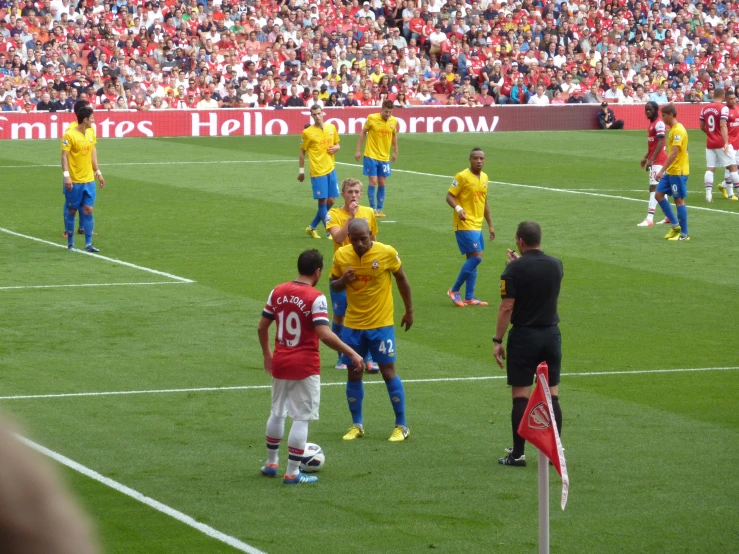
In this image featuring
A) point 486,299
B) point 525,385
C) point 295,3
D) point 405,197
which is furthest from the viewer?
point 295,3

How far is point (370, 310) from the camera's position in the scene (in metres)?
9.70

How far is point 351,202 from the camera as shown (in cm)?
1200

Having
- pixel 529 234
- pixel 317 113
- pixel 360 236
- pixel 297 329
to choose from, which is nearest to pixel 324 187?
pixel 317 113

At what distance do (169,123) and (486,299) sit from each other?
24.0m

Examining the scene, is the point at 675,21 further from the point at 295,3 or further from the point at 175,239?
the point at 175,239

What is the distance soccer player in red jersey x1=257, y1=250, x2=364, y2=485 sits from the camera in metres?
8.41

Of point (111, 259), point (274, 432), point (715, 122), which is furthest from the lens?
point (715, 122)

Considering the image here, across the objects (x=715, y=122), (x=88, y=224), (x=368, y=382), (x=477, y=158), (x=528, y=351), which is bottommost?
(x=368, y=382)

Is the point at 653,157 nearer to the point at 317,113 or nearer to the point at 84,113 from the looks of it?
the point at 317,113

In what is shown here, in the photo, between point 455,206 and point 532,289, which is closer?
point 532,289

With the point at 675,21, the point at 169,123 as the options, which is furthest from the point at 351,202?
the point at 675,21

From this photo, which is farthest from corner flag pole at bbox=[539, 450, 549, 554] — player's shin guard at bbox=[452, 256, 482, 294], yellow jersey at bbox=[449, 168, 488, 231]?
yellow jersey at bbox=[449, 168, 488, 231]

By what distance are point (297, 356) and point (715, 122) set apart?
19.3 meters

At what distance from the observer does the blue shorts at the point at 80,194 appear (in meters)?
18.8
